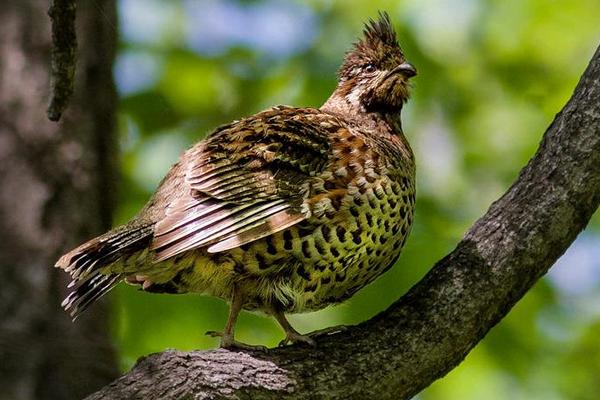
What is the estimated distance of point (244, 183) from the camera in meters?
5.49

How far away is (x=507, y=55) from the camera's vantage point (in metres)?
10.2

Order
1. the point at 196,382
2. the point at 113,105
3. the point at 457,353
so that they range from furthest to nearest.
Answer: the point at 113,105 < the point at 457,353 < the point at 196,382

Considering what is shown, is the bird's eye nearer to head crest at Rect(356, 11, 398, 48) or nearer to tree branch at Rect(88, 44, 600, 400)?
head crest at Rect(356, 11, 398, 48)

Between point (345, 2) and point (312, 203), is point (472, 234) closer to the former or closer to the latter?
point (312, 203)

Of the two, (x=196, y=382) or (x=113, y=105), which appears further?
(x=113, y=105)

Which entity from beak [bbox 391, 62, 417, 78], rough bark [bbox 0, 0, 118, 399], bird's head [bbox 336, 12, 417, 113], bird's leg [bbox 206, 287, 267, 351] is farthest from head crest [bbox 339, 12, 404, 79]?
bird's leg [bbox 206, 287, 267, 351]

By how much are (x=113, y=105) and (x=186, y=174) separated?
6.32 ft

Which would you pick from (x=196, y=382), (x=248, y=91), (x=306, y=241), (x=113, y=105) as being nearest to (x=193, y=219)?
(x=306, y=241)

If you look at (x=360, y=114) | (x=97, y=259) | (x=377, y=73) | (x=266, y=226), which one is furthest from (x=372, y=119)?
(x=97, y=259)

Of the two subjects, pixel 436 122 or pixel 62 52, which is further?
pixel 436 122

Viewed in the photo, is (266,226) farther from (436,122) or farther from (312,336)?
(436,122)

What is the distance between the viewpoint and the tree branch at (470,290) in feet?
15.8

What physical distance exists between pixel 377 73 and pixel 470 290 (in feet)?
7.18

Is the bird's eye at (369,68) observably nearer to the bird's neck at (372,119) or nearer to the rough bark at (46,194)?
the bird's neck at (372,119)
